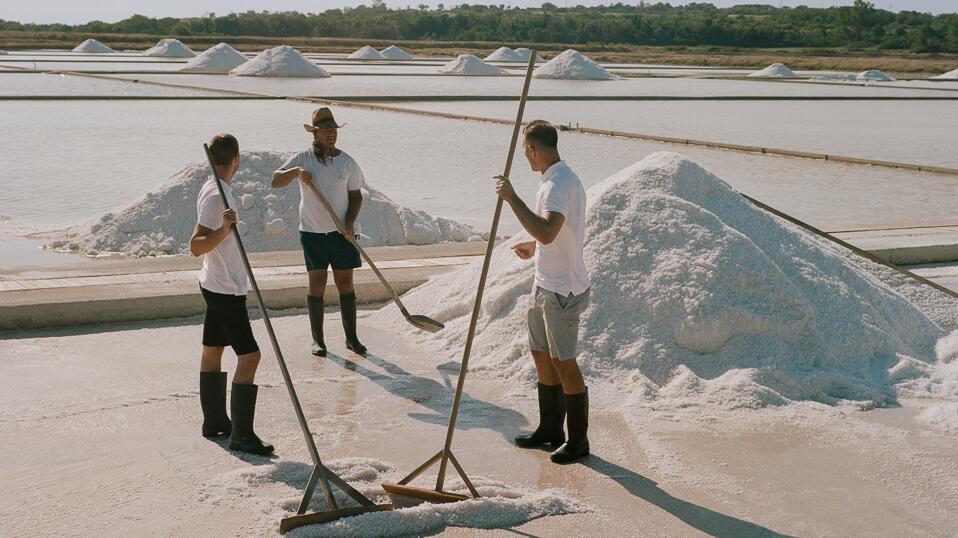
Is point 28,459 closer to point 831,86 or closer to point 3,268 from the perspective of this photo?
point 3,268

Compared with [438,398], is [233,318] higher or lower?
higher

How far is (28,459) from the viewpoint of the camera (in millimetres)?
3754

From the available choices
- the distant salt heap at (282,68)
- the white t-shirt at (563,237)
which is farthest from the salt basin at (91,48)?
the white t-shirt at (563,237)

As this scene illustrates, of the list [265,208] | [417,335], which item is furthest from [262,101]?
[417,335]

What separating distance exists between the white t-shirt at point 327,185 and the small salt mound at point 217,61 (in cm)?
3025

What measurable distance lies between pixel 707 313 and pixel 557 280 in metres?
1.22

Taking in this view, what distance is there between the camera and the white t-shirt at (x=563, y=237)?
142 inches

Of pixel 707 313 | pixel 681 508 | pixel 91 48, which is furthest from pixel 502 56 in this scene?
pixel 681 508

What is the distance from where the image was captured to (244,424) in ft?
12.7

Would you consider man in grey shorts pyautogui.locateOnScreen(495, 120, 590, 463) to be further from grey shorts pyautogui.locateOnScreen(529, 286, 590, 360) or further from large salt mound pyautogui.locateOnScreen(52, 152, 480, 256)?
large salt mound pyautogui.locateOnScreen(52, 152, 480, 256)

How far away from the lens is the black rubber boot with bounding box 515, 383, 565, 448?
3938 millimetres

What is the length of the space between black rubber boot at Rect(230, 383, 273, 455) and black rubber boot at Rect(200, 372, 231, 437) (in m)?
0.13

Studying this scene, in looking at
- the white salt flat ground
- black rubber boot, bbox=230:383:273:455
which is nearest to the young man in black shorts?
black rubber boot, bbox=230:383:273:455

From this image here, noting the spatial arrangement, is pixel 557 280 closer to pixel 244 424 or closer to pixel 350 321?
pixel 244 424
